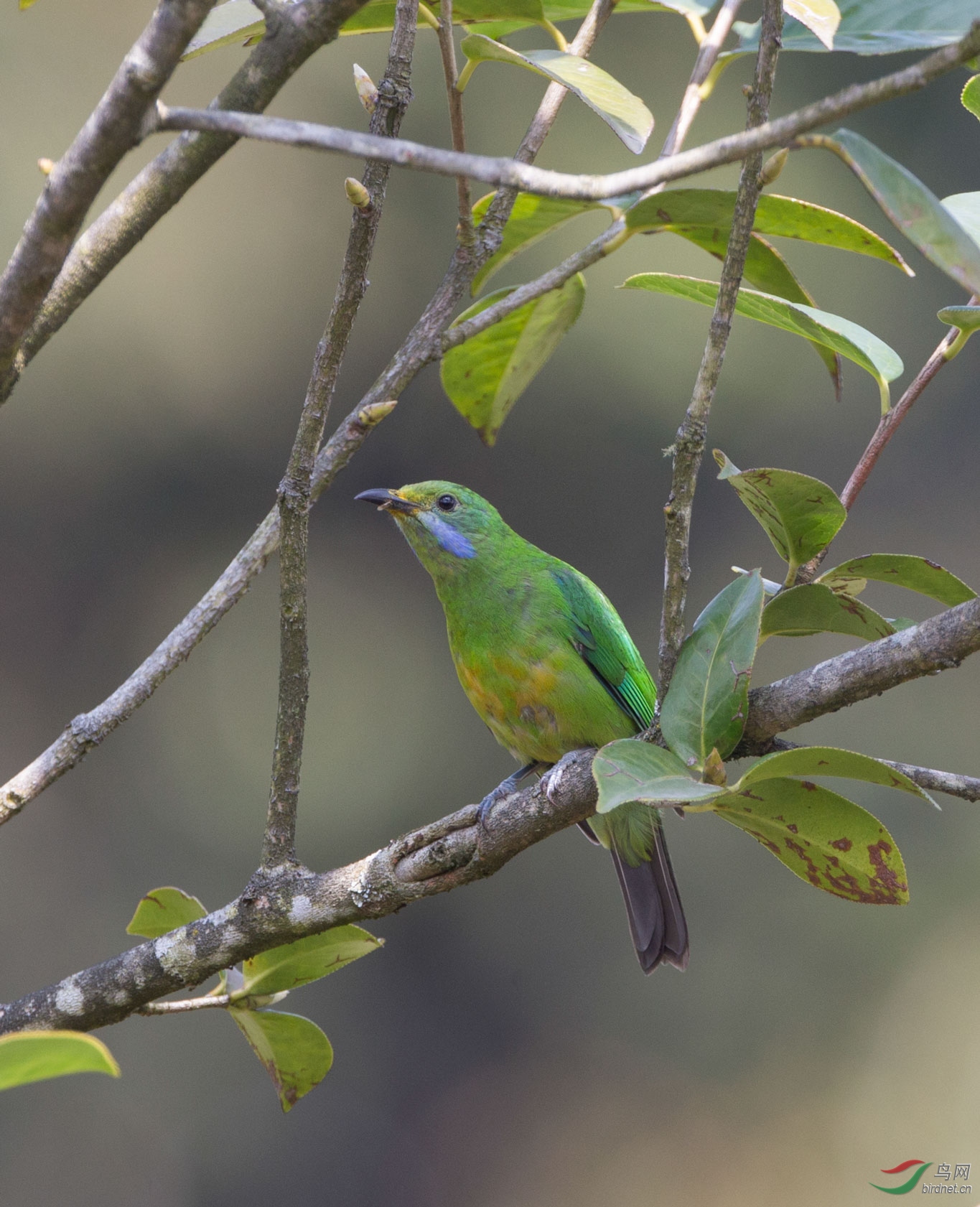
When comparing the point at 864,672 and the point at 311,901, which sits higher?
the point at 864,672

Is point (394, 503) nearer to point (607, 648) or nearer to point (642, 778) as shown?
point (607, 648)

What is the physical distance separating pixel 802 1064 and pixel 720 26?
9.57 meters

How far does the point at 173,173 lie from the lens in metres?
1.37

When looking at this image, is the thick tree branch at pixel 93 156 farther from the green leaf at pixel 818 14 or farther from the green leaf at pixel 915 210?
the green leaf at pixel 818 14

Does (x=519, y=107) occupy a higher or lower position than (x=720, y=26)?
higher

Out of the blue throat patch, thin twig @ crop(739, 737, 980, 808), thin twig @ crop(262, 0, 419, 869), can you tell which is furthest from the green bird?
thin twig @ crop(739, 737, 980, 808)

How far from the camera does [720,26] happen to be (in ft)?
6.02

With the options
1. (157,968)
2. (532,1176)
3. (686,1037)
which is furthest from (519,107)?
(157,968)

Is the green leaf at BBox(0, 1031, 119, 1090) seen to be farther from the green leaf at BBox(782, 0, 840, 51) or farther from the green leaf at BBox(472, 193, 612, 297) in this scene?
the green leaf at BBox(782, 0, 840, 51)

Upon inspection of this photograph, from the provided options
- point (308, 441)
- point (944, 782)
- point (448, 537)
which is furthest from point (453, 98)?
point (448, 537)

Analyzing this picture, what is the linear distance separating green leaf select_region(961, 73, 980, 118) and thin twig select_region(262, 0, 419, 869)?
824 millimetres

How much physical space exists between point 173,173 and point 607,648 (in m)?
2.32

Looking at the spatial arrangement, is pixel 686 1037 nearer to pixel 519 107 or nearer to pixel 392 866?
pixel 519 107

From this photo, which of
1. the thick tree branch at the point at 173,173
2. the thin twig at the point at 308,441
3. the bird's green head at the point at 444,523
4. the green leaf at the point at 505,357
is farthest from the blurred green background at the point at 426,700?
the thick tree branch at the point at 173,173
